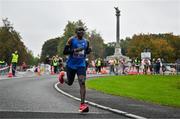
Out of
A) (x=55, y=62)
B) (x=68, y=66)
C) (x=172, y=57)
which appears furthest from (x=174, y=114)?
(x=172, y=57)

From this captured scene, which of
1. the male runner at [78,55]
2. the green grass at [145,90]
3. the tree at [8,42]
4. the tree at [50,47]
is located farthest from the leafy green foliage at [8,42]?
the male runner at [78,55]

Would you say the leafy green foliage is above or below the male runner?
above

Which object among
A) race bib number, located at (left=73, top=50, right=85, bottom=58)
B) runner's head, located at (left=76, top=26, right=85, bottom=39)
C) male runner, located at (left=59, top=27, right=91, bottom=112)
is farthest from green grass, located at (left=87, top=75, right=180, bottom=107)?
runner's head, located at (left=76, top=26, right=85, bottom=39)

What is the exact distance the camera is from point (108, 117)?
10742 mm

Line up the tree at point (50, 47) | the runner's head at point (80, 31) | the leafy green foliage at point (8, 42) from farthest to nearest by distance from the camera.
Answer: the tree at point (50, 47), the leafy green foliage at point (8, 42), the runner's head at point (80, 31)

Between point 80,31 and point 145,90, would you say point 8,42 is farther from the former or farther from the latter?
point 80,31

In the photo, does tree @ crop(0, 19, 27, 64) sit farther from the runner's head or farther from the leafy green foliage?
the runner's head

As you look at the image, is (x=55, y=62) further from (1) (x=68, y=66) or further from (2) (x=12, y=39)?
(2) (x=12, y=39)

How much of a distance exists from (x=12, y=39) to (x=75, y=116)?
103153 millimetres

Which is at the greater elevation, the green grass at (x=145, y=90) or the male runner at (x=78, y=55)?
the male runner at (x=78, y=55)

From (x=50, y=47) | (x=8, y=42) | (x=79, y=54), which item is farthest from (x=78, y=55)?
(x=50, y=47)

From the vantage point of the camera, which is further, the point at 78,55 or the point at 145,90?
the point at 145,90

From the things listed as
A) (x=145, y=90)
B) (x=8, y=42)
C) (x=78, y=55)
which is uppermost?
(x=8, y=42)

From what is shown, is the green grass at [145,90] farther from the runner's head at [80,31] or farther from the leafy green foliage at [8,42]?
the leafy green foliage at [8,42]
